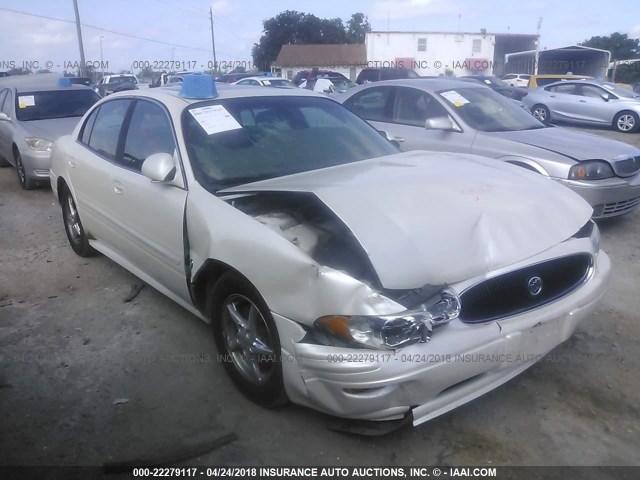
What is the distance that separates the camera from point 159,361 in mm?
3318

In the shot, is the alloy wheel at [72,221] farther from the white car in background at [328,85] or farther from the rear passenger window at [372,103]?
the white car in background at [328,85]

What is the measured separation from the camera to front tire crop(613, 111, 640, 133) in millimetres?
13625

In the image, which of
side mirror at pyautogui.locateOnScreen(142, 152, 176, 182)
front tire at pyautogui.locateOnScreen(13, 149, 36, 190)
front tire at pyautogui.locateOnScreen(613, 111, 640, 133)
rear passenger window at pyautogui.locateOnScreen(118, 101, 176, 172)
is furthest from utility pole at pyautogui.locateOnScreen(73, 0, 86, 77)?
side mirror at pyautogui.locateOnScreen(142, 152, 176, 182)

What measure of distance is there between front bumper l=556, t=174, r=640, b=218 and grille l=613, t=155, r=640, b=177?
0.19 feet

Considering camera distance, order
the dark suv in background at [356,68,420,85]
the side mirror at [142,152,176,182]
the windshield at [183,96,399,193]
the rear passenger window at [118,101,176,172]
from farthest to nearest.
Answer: the dark suv in background at [356,68,420,85] < the rear passenger window at [118,101,176,172] < the windshield at [183,96,399,193] < the side mirror at [142,152,176,182]

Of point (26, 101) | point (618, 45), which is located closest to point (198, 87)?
point (26, 101)

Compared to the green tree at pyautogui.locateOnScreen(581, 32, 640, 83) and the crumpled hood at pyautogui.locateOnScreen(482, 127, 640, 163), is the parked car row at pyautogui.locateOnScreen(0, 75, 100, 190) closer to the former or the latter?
the crumpled hood at pyautogui.locateOnScreen(482, 127, 640, 163)

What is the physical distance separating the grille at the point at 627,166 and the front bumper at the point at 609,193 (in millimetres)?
58

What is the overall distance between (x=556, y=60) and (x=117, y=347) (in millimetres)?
35599

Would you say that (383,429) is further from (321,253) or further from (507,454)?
(321,253)

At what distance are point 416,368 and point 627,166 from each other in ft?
14.4

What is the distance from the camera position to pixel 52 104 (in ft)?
28.0

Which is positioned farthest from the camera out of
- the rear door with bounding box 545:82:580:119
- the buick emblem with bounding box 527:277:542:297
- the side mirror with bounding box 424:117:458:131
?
the rear door with bounding box 545:82:580:119

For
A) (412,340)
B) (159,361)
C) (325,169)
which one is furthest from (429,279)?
(159,361)
